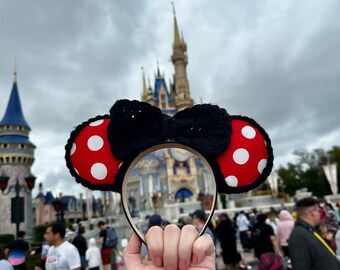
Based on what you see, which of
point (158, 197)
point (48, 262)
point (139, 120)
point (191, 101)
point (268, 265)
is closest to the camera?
point (139, 120)

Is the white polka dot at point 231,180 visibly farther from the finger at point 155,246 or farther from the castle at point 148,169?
the castle at point 148,169

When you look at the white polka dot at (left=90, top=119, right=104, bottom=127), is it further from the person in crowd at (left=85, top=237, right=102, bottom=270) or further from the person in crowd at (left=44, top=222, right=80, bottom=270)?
the person in crowd at (left=85, top=237, right=102, bottom=270)

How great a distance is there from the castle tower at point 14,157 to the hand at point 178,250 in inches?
866

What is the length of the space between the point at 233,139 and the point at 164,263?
2.53 ft

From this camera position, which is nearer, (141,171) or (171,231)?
(171,231)

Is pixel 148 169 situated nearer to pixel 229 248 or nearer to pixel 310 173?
pixel 310 173

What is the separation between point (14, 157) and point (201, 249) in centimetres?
2393

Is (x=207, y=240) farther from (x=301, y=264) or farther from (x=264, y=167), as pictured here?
(x=301, y=264)

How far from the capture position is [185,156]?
38906mm

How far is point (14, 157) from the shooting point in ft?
73.6

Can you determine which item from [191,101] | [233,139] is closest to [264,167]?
[233,139]

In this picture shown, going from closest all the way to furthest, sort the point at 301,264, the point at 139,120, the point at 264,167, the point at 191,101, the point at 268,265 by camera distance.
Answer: the point at 139,120 → the point at 264,167 → the point at 301,264 → the point at 268,265 → the point at 191,101

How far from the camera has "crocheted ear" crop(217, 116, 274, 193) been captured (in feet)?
5.63

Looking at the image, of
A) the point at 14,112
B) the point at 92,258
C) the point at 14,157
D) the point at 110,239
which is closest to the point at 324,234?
the point at 92,258
